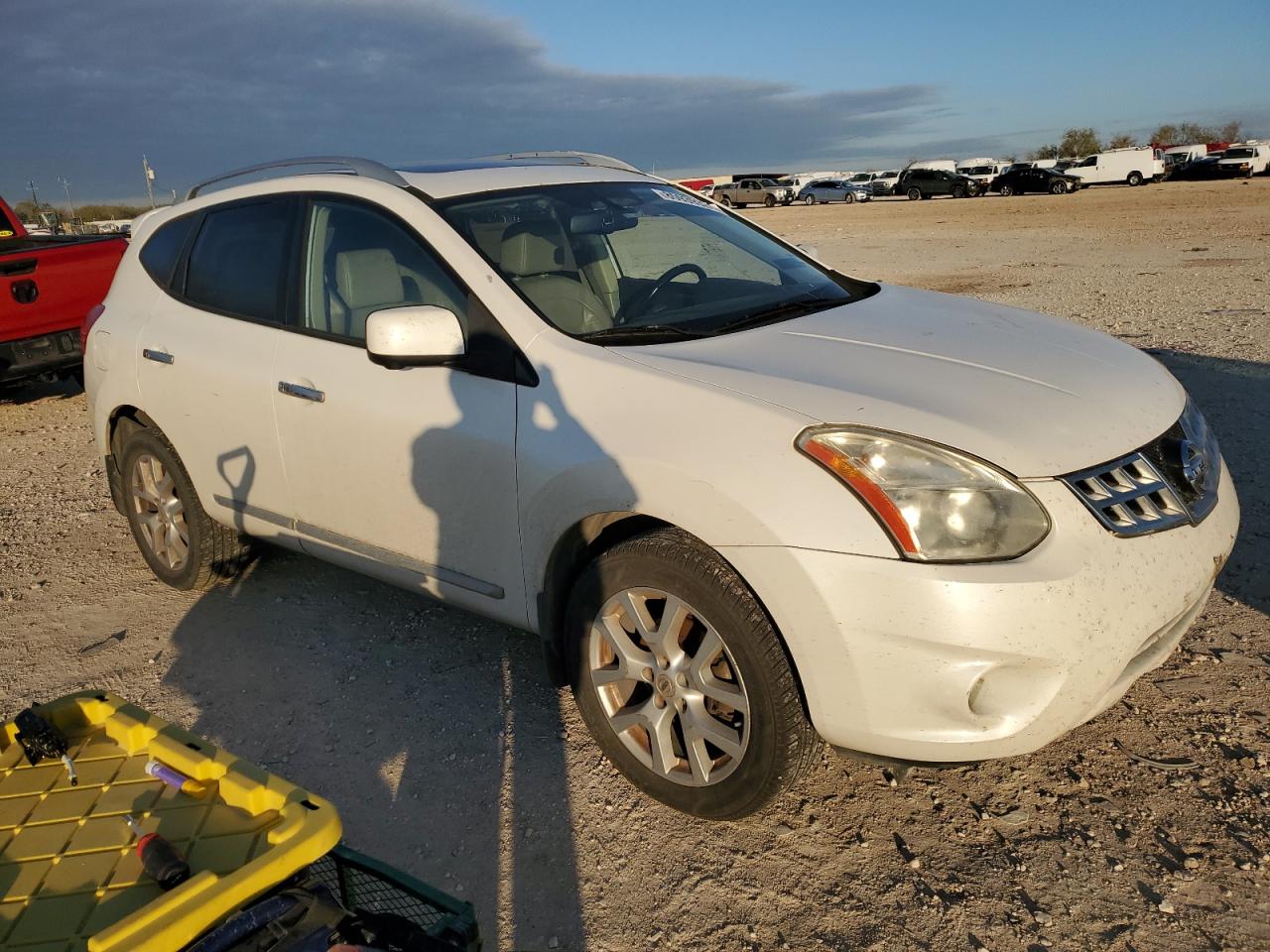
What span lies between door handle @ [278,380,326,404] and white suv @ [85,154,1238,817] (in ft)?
0.07

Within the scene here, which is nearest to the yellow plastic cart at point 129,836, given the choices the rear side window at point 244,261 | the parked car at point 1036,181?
the rear side window at point 244,261

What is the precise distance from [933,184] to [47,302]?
48645 millimetres

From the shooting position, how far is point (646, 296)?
141 inches

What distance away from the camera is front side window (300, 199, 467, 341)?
3.45m

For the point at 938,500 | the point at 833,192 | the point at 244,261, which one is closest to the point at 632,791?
the point at 938,500

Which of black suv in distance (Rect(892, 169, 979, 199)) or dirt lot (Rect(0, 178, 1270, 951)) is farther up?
black suv in distance (Rect(892, 169, 979, 199))

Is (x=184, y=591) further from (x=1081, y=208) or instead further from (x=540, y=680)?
(x=1081, y=208)

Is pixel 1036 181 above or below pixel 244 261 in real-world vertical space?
above

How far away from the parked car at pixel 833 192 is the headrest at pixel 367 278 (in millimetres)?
52604

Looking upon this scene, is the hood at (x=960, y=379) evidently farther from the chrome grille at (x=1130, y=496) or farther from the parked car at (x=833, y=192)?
the parked car at (x=833, y=192)

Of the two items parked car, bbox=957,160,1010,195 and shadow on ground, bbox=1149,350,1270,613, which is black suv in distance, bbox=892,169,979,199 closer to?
parked car, bbox=957,160,1010,195

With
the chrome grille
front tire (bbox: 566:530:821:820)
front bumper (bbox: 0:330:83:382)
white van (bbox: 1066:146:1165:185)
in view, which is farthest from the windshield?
white van (bbox: 1066:146:1165:185)

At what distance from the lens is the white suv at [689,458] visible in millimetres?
2389

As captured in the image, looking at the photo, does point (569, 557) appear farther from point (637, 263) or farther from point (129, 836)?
point (637, 263)
